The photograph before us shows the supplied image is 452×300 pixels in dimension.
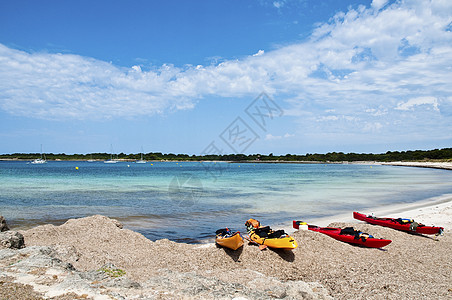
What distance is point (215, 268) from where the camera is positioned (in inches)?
299

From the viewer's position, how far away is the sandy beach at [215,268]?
5.52m

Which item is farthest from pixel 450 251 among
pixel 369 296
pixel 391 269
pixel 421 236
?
pixel 369 296

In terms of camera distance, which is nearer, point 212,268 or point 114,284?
point 114,284

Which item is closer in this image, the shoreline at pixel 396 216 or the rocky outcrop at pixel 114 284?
the rocky outcrop at pixel 114 284

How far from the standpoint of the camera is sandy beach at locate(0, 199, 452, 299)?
5523 mm

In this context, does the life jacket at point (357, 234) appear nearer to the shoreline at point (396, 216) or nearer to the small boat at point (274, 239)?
the small boat at point (274, 239)

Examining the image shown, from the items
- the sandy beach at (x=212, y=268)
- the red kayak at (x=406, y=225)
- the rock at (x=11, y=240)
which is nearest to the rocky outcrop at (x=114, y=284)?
the sandy beach at (x=212, y=268)

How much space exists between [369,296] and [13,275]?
652 cm

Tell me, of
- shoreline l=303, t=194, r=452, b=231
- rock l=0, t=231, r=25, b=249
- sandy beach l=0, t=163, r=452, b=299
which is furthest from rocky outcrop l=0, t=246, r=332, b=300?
shoreline l=303, t=194, r=452, b=231

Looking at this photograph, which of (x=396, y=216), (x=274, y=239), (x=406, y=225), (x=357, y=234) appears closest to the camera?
(x=274, y=239)

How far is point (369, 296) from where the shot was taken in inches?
234

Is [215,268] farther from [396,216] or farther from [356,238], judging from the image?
[396,216]

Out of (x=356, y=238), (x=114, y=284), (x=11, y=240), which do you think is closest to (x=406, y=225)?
(x=356, y=238)

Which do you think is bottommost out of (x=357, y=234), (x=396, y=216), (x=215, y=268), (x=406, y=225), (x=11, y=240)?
(x=396, y=216)
